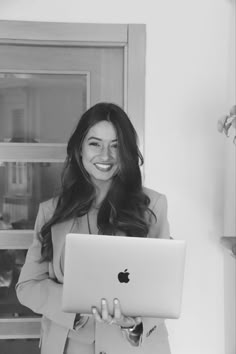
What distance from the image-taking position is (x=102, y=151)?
145 centimetres

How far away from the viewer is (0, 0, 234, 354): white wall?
1.97 meters

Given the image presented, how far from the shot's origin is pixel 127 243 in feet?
3.93

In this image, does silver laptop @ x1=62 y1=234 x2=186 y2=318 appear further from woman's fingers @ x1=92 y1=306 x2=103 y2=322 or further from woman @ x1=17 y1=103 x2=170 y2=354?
woman @ x1=17 y1=103 x2=170 y2=354

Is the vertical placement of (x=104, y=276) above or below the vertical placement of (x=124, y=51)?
below

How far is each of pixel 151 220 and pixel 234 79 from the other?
0.82 metres

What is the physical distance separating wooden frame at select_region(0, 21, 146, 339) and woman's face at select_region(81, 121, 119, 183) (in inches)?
20.7

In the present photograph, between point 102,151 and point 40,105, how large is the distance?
0.65 metres

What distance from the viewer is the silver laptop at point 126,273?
1203 millimetres

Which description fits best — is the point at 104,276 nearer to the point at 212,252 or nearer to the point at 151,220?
the point at 151,220

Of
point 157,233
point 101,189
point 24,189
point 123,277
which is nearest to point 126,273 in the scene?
point 123,277

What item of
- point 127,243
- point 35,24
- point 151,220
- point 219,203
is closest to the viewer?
point 127,243

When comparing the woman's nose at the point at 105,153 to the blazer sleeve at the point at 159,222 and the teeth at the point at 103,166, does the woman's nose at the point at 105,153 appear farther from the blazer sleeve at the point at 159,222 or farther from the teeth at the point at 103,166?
the blazer sleeve at the point at 159,222

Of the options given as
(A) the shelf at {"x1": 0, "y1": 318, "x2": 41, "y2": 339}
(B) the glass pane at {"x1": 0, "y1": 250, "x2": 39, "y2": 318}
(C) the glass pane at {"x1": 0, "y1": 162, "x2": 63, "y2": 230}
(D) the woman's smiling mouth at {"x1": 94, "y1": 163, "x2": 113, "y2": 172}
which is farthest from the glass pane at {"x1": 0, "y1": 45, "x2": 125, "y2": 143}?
(A) the shelf at {"x1": 0, "y1": 318, "x2": 41, "y2": 339}

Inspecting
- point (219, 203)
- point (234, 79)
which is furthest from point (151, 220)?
point (234, 79)
